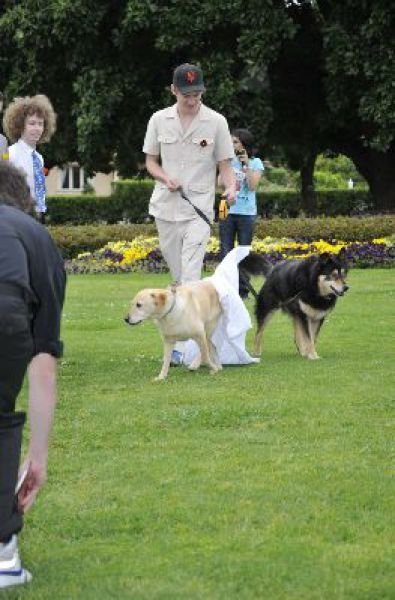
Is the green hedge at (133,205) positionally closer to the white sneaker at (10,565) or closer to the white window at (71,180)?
the white sneaker at (10,565)

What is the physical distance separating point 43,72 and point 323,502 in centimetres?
2593

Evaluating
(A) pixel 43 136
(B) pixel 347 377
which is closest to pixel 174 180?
(A) pixel 43 136

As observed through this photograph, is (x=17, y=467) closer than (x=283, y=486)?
Yes

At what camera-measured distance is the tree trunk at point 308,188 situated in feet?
120

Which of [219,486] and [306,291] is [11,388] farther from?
[306,291]

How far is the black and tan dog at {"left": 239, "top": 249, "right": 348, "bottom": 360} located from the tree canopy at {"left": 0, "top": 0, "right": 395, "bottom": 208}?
16565 mm

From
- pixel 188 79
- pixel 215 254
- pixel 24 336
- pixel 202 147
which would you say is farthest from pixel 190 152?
pixel 215 254

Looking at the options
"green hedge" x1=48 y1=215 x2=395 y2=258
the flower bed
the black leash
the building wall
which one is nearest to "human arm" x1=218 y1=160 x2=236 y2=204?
the black leash

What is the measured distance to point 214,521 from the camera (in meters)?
5.37

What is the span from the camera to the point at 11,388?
14.2 ft

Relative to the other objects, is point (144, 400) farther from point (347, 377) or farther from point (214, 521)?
point (214, 521)

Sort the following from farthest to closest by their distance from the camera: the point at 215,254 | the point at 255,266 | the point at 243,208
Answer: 1. the point at 215,254
2. the point at 243,208
3. the point at 255,266

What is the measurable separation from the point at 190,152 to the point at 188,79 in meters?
0.68

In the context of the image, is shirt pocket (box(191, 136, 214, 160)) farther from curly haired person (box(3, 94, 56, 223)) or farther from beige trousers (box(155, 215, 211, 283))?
curly haired person (box(3, 94, 56, 223))
